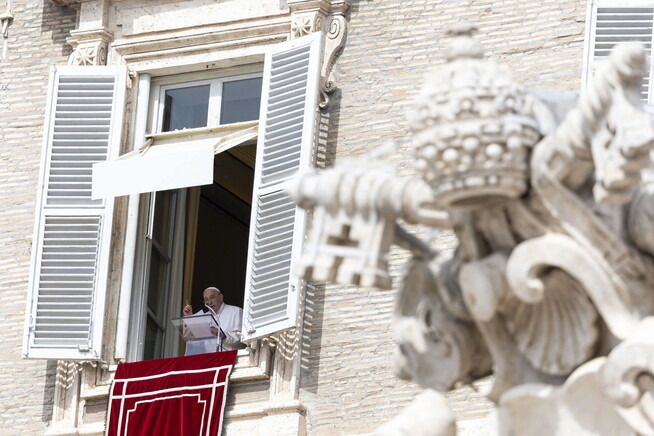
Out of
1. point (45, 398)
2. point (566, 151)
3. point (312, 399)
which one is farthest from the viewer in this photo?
point (45, 398)

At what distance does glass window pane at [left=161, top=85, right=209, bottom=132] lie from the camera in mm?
15977

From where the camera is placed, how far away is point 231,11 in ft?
51.9

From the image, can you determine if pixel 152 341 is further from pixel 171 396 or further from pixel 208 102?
pixel 208 102

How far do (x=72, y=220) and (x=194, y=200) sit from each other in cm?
121

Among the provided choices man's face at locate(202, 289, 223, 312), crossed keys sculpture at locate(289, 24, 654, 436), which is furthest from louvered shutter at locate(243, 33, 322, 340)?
crossed keys sculpture at locate(289, 24, 654, 436)

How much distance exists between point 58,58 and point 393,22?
2.51 metres

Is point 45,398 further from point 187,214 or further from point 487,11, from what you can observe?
point 487,11

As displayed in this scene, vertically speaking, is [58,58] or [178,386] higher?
[58,58]

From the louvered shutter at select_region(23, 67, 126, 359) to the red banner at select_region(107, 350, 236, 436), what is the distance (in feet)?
1.03

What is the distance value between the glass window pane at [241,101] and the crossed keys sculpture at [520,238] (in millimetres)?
10238

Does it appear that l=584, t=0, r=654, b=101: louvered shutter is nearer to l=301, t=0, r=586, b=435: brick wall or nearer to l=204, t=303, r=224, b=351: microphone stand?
l=301, t=0, r=586, b=435: brick wall

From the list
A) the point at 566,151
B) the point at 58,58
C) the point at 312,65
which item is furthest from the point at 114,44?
the point at 566,151

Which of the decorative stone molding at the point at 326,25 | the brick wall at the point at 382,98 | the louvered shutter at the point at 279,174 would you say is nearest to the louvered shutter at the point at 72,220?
the louvered shutter at the point at 279,174

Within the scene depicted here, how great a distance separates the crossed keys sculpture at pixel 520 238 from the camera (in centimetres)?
517
